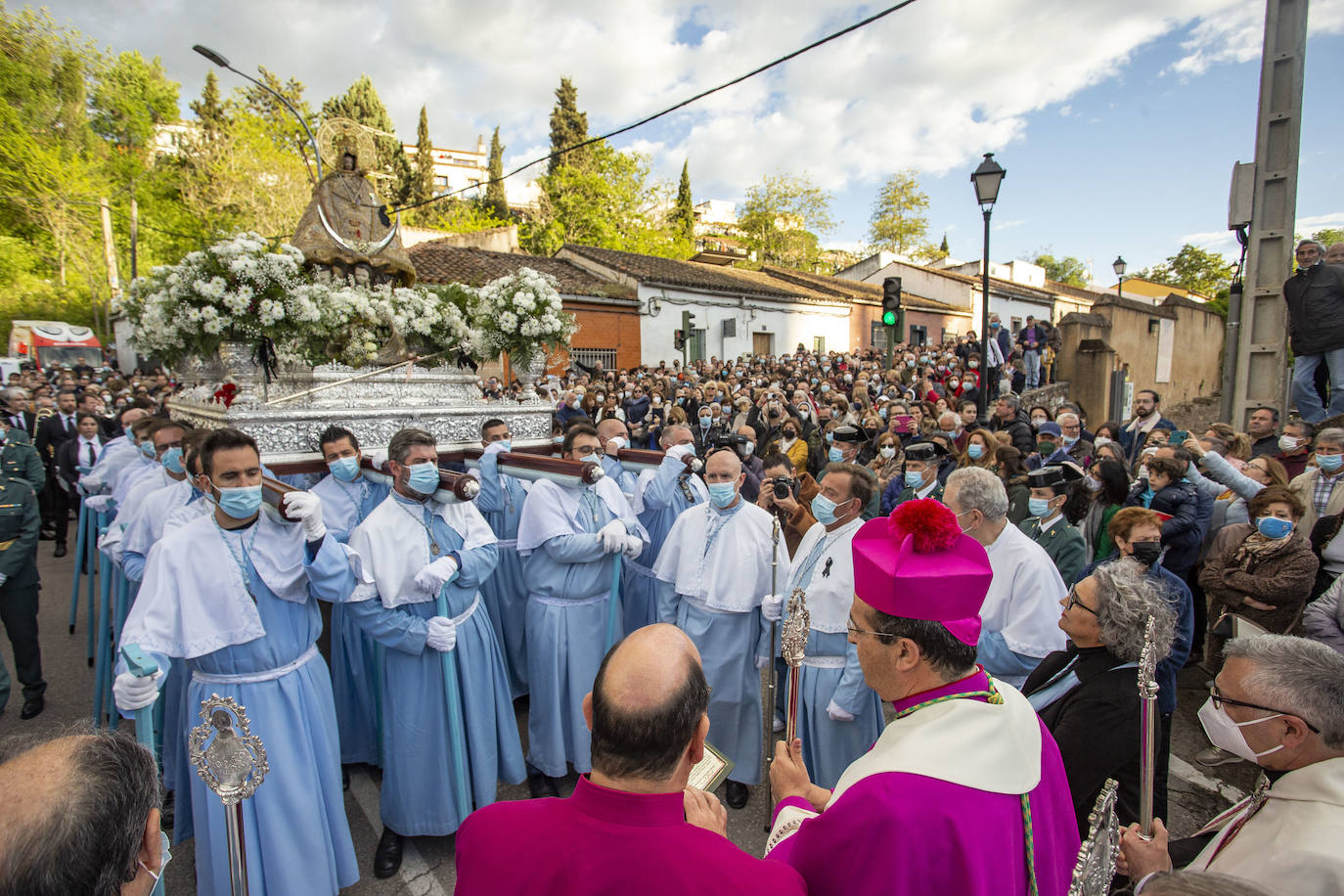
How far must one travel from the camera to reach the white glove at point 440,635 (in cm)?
335

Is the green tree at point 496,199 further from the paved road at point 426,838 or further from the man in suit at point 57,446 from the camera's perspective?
the paved road at point 426,838

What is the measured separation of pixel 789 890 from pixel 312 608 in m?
2.82

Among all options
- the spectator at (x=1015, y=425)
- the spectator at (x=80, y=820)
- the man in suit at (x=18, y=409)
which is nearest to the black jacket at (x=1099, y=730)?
the spectator at (x=80, y=820)

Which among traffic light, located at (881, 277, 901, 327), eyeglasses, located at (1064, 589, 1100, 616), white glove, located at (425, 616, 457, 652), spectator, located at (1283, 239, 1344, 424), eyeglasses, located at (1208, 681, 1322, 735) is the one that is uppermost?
traffic light, located at (881, 277, 901, 327)

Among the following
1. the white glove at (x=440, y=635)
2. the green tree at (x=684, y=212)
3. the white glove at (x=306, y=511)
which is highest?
the green tree at (x=684, y=212)

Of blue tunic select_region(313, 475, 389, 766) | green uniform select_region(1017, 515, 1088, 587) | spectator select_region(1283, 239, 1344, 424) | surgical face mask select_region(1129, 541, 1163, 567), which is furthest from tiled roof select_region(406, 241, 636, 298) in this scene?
surgical face mask select_region(1129, 541, 1163, 567)

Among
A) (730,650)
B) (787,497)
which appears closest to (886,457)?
(787,497)

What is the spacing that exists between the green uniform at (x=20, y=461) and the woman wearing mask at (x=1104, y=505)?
8174mm

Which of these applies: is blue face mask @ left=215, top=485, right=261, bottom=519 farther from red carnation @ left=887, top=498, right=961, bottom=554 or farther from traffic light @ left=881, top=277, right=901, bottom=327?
traffic light @ left=881, top=277, right=901, bottom=327

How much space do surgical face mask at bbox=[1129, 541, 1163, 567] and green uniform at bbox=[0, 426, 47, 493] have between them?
769 cm

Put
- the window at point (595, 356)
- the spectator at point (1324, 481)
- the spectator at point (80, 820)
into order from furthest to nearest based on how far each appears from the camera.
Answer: the window at point (595, 356) → the spectator at point (1324, 481) → the spectator at point (80, 820)

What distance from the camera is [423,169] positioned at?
43.0m

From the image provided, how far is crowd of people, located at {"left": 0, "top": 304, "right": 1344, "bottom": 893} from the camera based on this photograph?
54.4 inches

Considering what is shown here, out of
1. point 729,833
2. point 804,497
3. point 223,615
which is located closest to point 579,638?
point 729,833
